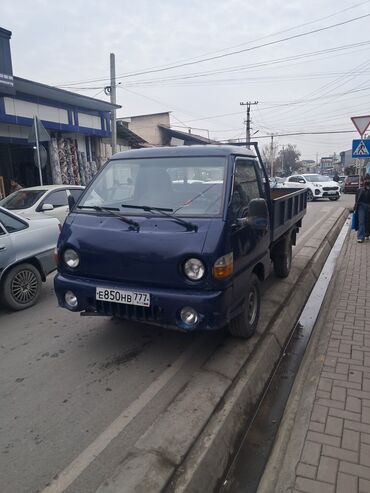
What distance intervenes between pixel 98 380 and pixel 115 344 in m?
0.71

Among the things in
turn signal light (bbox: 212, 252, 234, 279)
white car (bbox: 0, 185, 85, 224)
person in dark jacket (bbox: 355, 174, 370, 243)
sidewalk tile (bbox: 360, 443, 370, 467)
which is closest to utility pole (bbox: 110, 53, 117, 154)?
white car (bbox: 0, 185, 85, 224)

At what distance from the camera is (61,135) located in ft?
52.2

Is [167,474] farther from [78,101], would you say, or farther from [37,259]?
[78,101]

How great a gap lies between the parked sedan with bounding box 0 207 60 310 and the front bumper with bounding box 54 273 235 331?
6.55 ft

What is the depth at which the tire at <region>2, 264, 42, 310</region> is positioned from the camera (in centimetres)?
522

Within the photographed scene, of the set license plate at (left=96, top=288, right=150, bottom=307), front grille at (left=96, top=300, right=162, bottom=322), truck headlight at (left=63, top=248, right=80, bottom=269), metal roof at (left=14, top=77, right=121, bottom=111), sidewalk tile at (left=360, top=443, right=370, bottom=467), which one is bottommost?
sidewalk tile at (left=360, top=443, right=370, bottom=467)

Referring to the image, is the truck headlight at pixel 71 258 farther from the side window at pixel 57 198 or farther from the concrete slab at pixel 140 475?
the side window at pixel 57 198

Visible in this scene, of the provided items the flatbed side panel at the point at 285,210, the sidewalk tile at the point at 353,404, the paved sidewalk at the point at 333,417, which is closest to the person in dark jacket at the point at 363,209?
the flatbed side panel at the point at 285,210

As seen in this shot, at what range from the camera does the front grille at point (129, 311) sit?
3.39 metres

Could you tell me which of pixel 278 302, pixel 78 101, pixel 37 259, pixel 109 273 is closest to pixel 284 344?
pixel 278 302

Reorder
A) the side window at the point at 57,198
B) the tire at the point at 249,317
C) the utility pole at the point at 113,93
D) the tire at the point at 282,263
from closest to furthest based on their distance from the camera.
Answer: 1. the tire at the point at 249,317
2. the tire at the point at 282,263
3. the side window at the point at 57,198
4. the utility pole at the point at 113,93

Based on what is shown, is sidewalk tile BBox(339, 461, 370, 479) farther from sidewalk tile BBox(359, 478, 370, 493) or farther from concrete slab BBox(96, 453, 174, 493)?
concrete slab BBox(96, 453, 174, 493)

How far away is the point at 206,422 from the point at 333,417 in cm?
94

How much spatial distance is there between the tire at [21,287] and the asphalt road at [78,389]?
27cm
